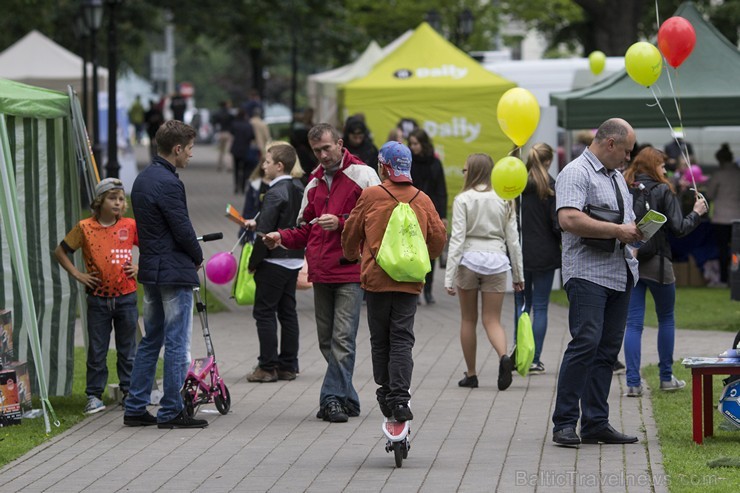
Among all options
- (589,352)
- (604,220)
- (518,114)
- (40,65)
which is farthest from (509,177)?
(40,65)

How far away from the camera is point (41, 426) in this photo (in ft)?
29.6

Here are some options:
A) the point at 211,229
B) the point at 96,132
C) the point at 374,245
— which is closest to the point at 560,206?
the point at 374,245

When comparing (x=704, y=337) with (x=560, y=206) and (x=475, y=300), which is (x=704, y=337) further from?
(x=560, y=206)

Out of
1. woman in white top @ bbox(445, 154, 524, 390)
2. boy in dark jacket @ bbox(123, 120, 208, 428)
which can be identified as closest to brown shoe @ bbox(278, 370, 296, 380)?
woman in white top @ bbox(445, 154, 524, 390)

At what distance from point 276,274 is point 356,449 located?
2.90 metres

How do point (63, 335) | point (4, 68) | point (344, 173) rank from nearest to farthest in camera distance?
point (344, 173)
point (63, 335)
point (4, 68)

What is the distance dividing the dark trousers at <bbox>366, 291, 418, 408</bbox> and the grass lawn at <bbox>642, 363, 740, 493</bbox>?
5.01ft

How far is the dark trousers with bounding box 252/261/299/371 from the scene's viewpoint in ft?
35.3

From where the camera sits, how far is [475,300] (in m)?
10.4

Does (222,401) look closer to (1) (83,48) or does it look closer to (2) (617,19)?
(1) (83,48)

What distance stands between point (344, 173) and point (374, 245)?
1229mm

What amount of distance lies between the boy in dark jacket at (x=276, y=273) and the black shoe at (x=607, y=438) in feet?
10.7

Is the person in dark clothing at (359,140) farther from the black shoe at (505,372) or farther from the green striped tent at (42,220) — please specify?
the green striped tent at (42,220)

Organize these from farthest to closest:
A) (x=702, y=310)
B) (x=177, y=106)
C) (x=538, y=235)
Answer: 1. (x=177, y=106)
2. (x=702, y=310)
3. (x=538, y=235)
